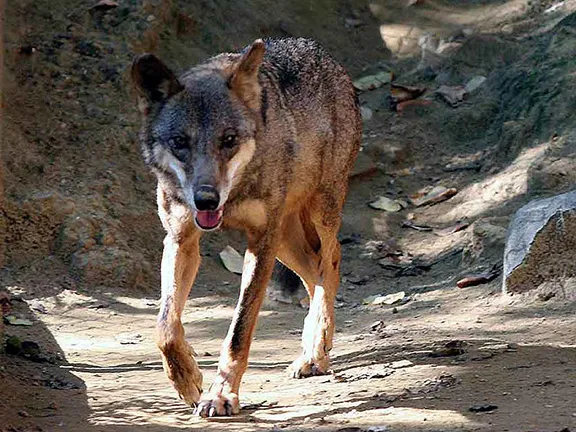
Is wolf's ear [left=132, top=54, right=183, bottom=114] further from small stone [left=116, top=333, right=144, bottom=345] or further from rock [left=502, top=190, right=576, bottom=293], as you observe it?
rock [left=502, top=190, right=576, bottom=293]

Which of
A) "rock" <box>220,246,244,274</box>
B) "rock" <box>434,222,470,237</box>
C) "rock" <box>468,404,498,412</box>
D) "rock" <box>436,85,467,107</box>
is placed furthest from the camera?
"rock" <box>436,85,467,107</box>

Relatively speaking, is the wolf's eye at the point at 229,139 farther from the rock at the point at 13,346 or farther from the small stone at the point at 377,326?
the small stone at the point at 377,326

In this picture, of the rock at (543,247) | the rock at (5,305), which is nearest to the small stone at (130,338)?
the rock at (5,305)

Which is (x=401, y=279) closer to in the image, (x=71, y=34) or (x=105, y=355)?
(x=105, y=355)

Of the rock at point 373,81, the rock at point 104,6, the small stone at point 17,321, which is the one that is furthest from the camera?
the rock at point 373,81

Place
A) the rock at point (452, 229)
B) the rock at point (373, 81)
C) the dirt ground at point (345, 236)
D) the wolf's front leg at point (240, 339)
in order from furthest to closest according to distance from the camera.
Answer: the rock at point (373, 81) < the rock at point (452, 229) < the dirt ground at point (345, 236) < the wolf's front leg at point (240, 339)

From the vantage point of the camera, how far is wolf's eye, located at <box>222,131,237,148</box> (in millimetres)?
5949

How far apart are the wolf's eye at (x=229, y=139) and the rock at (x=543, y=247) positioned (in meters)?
2.98

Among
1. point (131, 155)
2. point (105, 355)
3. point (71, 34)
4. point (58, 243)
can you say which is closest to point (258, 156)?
point (105, 355)

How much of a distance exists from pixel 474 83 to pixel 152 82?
7.51 meters

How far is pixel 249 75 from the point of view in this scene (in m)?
6.31

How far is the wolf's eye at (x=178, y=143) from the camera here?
5.90 m

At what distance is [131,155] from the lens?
10.9m

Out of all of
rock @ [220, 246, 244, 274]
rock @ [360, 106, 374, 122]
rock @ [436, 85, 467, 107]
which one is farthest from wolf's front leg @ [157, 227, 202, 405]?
rock @ [436, 85, 467, 107]
